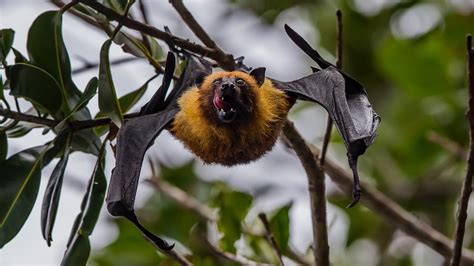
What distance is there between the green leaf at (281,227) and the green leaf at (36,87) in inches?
47.1

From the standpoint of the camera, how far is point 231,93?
2801 millimetres

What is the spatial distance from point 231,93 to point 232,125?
0.12 m

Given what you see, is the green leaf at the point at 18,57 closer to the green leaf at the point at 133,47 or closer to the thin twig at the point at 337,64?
the green leaf at the point at 133,47

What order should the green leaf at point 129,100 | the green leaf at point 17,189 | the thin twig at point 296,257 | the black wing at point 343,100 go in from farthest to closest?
1. the thin twig at point 296,257
2. the green leaf at point 129,100
3. the green leaf at point 17,189
4. the black wing at point 343,100

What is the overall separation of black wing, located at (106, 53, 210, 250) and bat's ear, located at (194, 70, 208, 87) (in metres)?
0.02

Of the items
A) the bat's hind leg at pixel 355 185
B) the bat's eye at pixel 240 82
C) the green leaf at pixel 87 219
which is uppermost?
the bat's eye at pixel 240 82

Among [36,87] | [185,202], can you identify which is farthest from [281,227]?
[36,87]

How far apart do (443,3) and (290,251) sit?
8.33 ft

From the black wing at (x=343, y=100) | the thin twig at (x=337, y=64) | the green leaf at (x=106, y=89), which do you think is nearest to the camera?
the black wing at (x=343, y=100)

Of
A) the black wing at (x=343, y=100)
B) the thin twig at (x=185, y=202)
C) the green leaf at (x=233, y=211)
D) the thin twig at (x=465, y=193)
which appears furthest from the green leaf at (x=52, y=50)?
the thin twig at (x=185, y=202)

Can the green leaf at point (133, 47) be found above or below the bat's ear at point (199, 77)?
above

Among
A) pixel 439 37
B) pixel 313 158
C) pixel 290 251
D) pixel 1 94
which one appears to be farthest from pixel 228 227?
pixel 439 37

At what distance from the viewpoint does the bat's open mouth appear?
9.23 feet

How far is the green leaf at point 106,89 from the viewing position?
Answer: 2.70m
